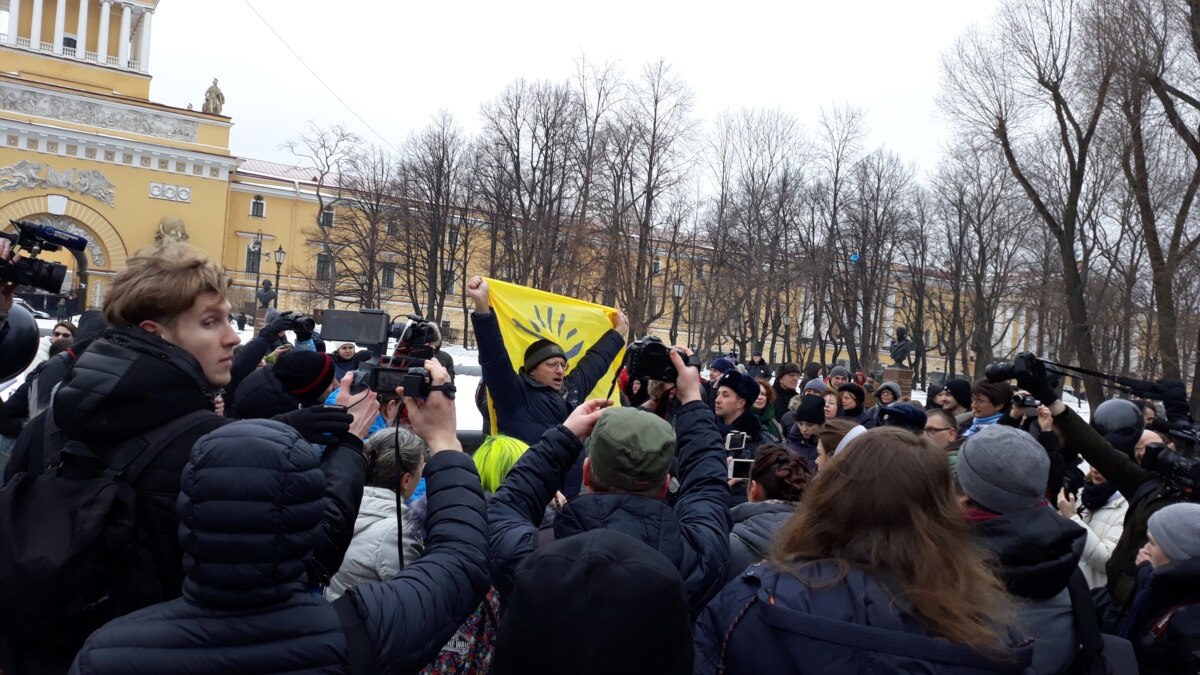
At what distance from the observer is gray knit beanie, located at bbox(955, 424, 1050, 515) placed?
2.76m

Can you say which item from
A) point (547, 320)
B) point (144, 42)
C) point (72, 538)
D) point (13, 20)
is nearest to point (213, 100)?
point (144, 42)

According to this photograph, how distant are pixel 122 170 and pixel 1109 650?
59.2 meters

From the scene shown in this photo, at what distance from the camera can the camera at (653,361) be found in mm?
3348

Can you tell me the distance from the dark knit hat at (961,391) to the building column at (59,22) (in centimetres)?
6373

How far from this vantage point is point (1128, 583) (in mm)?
3865

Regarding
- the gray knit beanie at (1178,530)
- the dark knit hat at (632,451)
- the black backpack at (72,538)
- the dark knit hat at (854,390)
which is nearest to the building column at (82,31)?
the dark knit hat at (854,390)

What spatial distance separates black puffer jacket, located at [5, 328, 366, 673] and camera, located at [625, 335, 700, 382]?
1345mm

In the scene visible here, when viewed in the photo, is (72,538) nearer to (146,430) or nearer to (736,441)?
(146,430)

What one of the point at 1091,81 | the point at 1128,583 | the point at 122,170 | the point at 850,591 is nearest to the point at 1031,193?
the point at 1091,81

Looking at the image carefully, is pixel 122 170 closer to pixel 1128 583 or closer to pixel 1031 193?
pixel 1031 193

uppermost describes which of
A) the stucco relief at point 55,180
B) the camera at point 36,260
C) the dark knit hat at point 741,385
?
the stucco relief at point 55,180

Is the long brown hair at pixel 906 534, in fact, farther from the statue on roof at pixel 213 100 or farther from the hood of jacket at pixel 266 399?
the statue on roof at pixel 213 100

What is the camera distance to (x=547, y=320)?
873 cm

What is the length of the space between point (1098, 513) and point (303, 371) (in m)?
4.23
